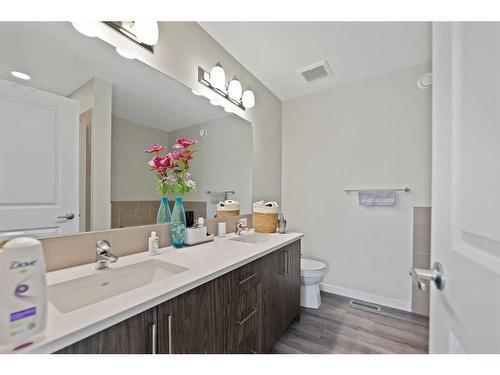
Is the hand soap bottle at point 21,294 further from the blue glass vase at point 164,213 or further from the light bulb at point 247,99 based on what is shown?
the light bulb at point 247,99

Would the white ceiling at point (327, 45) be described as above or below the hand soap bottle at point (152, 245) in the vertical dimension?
above

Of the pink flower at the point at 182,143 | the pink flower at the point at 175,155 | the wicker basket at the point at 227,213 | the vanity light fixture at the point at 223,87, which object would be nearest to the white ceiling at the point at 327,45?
the vanity light fixture at the point at 223,87

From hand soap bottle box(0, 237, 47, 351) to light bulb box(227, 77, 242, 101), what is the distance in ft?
5.61

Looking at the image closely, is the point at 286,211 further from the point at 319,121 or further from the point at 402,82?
the point at 402,82

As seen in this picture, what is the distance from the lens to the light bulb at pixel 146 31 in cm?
114

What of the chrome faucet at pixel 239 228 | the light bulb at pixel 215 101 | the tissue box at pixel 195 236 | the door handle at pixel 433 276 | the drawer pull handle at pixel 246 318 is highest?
the light bulb at pixel 215 101

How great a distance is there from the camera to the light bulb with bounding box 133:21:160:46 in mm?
1136

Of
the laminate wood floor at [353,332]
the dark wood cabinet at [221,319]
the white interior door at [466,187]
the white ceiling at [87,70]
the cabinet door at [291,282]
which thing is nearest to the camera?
the white interior door at [466,187]

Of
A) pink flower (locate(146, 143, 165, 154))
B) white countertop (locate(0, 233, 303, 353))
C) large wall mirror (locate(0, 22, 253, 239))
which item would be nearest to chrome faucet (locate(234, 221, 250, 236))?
white countertop (locate(0, 233, 303, 353))

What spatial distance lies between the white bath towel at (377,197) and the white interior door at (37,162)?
2342 millimetres

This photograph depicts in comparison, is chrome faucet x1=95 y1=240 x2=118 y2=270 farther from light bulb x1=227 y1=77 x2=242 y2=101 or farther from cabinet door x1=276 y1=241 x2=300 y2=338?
light bulb x1=227 y1=77 x2=242 y2=101
